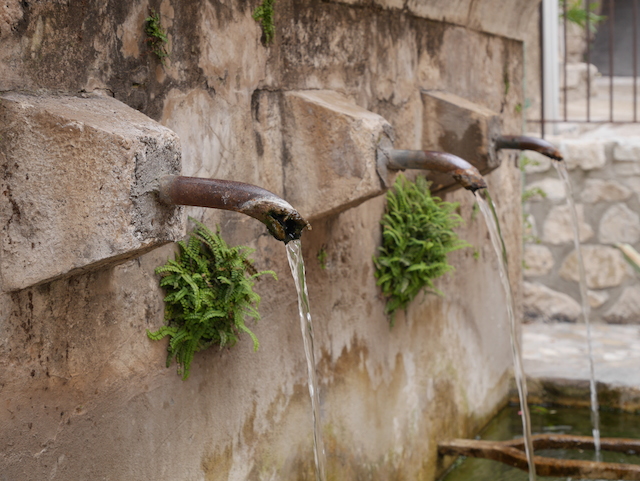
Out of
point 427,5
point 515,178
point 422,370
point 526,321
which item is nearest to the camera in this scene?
point 427,5

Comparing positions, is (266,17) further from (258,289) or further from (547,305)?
(547,305)

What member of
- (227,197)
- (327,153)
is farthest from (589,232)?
(227,197)

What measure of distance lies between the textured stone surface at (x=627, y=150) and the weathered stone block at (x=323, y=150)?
14.2 feet

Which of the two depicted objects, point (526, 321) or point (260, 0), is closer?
point (260, 0)

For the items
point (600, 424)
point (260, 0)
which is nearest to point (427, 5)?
point (260, 0)

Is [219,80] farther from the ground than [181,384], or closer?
farther from the ground

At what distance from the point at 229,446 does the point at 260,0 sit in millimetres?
1439

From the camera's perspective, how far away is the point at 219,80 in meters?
2.36

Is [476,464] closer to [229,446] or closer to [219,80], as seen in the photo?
[229,446]

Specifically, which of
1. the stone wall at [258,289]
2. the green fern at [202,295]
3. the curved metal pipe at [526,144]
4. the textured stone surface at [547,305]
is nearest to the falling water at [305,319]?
the green fern at [202,295]

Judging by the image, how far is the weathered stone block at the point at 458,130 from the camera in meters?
3.45

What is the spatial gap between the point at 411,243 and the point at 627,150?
3.82 m

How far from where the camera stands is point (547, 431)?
4531 millimetres

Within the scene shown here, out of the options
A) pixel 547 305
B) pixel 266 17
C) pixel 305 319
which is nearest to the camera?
pixel 305 319
